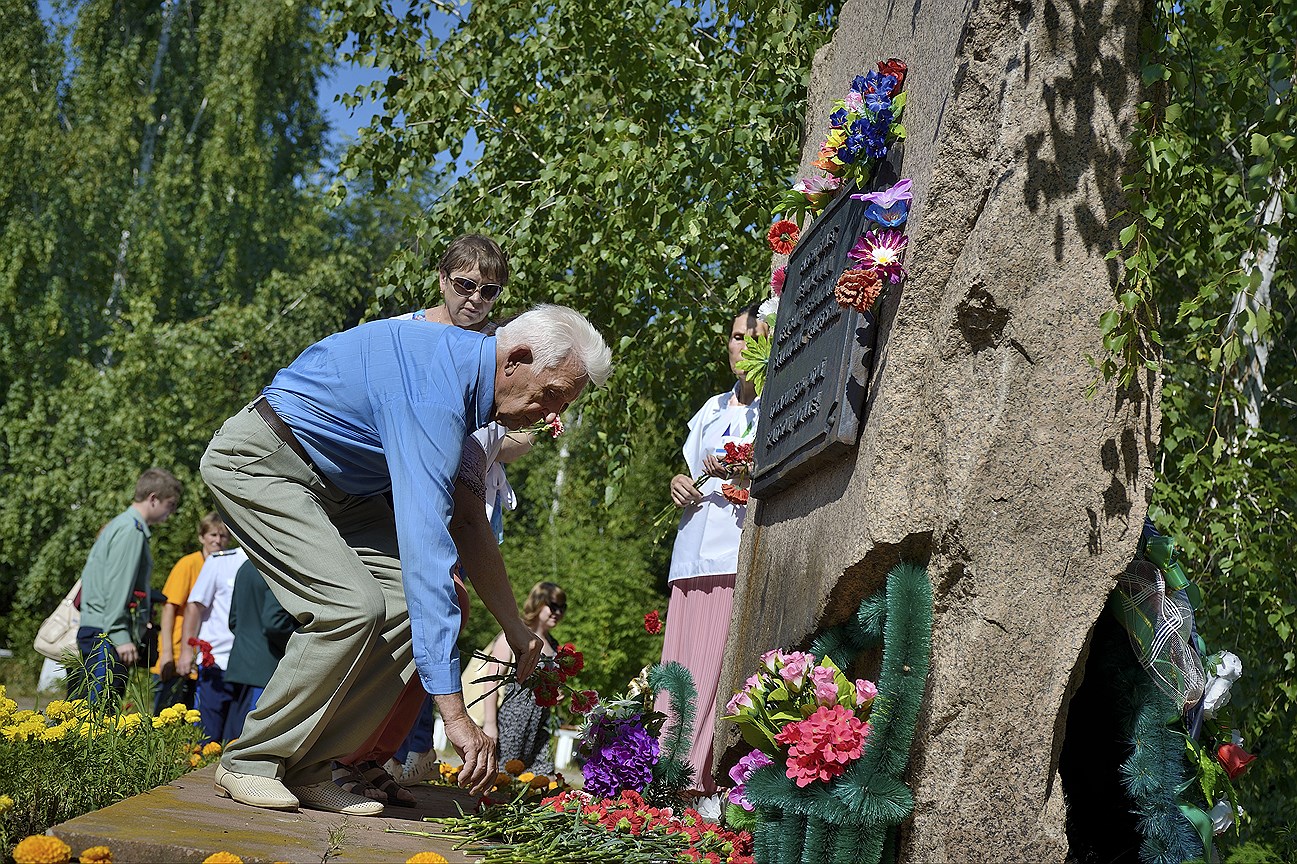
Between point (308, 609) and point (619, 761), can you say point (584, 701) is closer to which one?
point (619, 761)

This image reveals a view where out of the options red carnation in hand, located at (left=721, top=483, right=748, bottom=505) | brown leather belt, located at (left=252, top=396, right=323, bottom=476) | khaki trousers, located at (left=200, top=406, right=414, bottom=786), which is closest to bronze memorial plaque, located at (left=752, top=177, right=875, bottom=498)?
red carnation in hand, located at (left=721, top=483, right=748, bottom=505)

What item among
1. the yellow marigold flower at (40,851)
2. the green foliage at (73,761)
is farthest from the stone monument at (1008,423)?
the green foliage at (73,761)

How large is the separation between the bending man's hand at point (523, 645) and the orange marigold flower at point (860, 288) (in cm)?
126

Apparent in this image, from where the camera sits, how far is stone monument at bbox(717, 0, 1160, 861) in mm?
2311

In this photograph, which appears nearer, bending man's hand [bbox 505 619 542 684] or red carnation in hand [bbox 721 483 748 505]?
bending man's hand [bbox 505 619 542 684]

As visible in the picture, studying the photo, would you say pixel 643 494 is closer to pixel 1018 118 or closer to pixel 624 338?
pixel 624 338

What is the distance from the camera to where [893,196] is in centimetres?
268

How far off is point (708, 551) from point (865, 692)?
5.62 ft

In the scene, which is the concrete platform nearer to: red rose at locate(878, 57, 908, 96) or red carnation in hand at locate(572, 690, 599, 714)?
red carnation in hand at locate(572, 690, 599, 714)

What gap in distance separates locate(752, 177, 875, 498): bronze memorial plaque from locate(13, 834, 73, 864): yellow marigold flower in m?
1.74

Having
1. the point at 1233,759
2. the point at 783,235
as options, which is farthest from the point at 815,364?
the point at 1233,759

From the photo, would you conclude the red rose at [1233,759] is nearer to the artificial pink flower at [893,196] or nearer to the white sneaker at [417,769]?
the artificial pink flower at [893,196]

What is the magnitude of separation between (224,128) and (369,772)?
14048 mm

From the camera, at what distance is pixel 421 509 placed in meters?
2.67
